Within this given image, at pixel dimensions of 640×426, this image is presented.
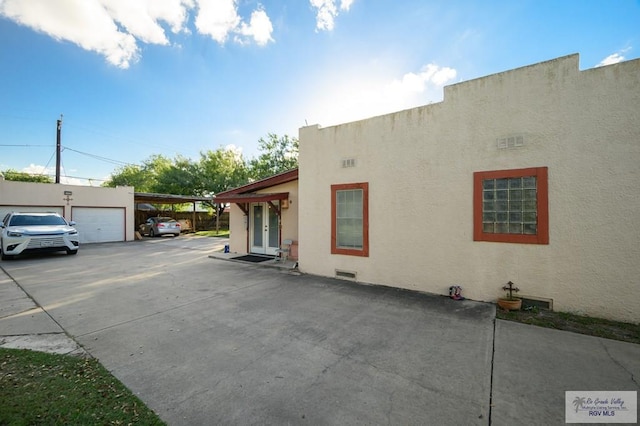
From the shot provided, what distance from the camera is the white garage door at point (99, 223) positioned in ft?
49.6

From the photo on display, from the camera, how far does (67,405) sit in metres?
2.19

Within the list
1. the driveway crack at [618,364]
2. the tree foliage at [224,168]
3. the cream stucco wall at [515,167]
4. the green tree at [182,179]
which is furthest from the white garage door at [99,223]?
the driveway crack at [618,364]

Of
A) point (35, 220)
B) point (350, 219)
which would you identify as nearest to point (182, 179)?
point (35, 220)

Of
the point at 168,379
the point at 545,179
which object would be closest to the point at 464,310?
the point at 545,179

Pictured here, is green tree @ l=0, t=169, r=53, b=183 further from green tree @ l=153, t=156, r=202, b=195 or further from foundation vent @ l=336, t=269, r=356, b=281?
foundation vent @ l=336, t=269, r=356, b=281

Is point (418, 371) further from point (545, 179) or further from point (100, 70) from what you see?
point (100, 70)

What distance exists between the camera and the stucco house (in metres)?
9.07

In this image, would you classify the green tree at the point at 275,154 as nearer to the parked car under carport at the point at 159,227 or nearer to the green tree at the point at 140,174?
the parked car under carport at the point at 159,227

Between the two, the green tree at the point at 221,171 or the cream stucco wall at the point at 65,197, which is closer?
the cream stucco wall at the point at 65,197

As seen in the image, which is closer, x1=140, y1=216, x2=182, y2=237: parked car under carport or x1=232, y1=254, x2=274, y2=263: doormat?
x1=232, y1=254, x2=274, y2=263: doormat

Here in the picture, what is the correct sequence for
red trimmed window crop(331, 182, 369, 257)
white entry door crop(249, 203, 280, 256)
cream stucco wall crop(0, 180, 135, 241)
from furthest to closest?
cream stucco wall crop(0, 180, 135, 241) < white entry door crop(249, 203, 280, 256) < red trimmed window crop(331, 182, 369, 257)

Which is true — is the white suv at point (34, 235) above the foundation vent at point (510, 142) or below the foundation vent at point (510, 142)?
below

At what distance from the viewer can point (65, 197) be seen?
1448 centimetres

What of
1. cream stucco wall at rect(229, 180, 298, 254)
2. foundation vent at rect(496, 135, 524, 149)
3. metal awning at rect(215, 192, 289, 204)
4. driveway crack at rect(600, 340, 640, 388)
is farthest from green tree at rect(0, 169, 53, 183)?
driveway crack at rect(600, 340, 640, 388)
